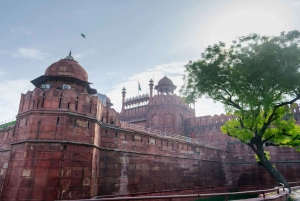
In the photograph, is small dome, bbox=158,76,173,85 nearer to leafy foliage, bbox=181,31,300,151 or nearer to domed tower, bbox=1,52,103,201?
leafy foliage, bbox=181,31,300,151

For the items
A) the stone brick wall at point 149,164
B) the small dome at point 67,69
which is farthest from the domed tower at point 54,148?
the small dome at point 67,69

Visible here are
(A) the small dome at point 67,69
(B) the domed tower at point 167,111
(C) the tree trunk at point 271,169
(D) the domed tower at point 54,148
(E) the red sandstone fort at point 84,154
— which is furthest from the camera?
(B) the domed tower at point 167,111

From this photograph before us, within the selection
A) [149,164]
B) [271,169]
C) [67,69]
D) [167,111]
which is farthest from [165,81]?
[271,169]

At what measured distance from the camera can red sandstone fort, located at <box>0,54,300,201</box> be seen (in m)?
9.87

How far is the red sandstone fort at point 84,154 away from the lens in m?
9.87

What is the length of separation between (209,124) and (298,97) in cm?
1566

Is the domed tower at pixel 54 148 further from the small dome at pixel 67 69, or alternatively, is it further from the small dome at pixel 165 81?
the small dome at pixel 165 81

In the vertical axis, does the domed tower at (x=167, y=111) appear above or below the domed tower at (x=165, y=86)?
below

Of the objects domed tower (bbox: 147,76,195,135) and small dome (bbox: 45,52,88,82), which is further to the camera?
domed tower (bbox: 147,76,195,135)

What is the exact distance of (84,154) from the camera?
10.9 meters

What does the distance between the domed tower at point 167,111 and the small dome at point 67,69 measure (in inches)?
642

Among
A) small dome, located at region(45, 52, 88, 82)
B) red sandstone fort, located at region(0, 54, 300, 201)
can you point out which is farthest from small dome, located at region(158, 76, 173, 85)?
small dome, located at region(45, 52, 88, 82)

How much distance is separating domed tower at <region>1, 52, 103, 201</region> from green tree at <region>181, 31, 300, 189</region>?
308 inches

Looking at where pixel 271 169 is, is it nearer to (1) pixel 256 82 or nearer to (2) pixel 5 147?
(1) pixel 256 82
